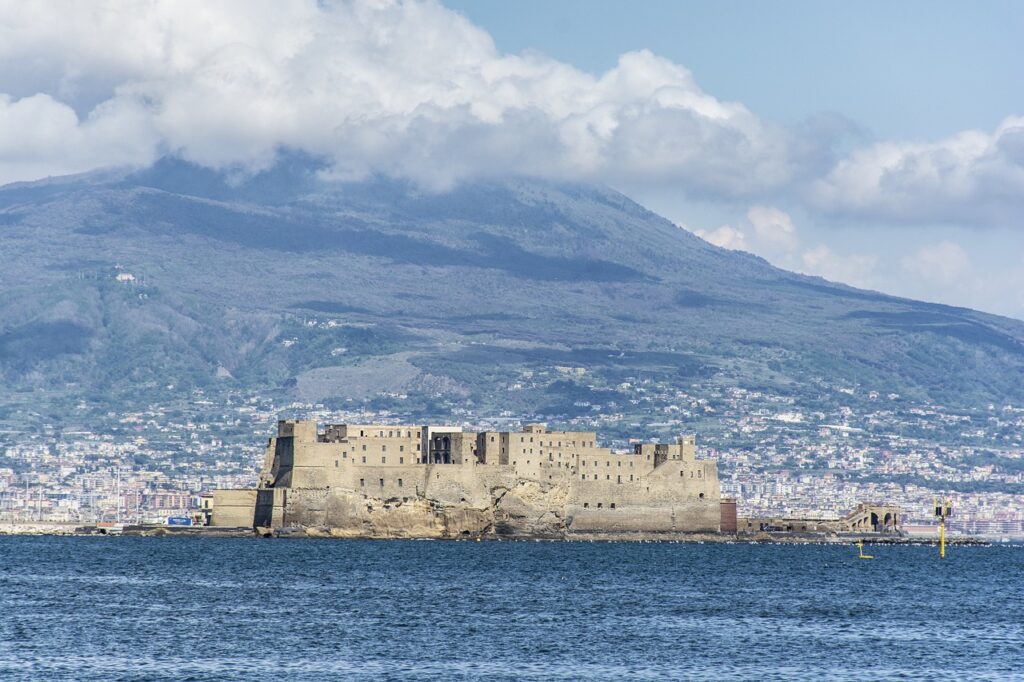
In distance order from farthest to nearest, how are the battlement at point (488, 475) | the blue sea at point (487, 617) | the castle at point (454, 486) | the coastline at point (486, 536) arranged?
the coastline at point (486, 536) → the castle at point (454, 486) → the battlement at point (488, 475) → the blue sea at point (487, 617)

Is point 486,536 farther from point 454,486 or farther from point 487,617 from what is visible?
point 487,617

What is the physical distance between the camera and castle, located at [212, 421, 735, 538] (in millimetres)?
132750

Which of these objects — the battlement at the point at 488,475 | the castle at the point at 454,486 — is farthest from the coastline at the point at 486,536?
the battlement at the point at 488,475

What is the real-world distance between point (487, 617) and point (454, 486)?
5932cm

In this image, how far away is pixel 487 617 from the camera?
74625 mm

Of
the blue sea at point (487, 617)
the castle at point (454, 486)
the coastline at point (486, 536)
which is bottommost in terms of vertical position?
the blue sea at point (487, 617)

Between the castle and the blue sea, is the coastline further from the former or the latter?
the blue sea

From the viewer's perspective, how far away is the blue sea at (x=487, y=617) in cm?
5994

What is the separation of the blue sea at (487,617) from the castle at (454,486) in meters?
12.5

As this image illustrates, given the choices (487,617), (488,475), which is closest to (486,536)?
(488,475)

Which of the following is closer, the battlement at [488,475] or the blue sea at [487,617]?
the blue sea at [487,617]

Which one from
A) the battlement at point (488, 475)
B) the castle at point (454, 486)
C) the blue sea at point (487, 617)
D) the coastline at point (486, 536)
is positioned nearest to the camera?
the blue sea at point (487, 617)

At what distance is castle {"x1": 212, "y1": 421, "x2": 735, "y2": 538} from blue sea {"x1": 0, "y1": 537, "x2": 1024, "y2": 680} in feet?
40.9

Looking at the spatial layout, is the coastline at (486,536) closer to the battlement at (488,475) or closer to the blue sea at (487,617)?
the battlement at (488,475)
